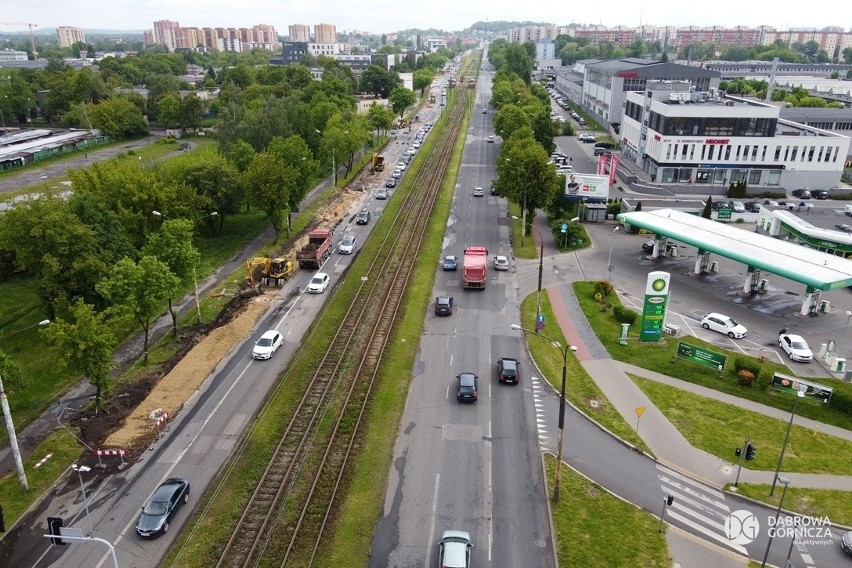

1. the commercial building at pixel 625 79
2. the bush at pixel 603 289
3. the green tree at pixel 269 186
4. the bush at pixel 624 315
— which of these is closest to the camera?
the bush at pixel 624 315

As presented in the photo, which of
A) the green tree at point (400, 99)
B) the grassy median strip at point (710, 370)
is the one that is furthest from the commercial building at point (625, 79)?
the grassy median strip at point (710, 370)

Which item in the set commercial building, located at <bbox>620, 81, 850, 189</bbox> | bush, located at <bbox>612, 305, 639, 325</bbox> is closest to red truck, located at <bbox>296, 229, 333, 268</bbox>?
bush, located at <bbox>612, 305, 639, 325</bbox>

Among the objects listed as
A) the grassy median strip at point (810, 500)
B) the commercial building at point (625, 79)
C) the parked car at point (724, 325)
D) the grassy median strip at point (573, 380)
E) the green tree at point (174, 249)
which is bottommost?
the grassy median strip at point (810, 500)

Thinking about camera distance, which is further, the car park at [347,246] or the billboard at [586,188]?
the billboard at [586,188]

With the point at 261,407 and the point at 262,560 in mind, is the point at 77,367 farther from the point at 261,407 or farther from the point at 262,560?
the point at 262,560

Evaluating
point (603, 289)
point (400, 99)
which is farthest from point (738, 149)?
point (400, 99)

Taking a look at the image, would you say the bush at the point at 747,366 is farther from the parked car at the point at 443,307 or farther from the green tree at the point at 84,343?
the green tree at the point at 84,343

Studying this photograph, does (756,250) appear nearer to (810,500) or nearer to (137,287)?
(810,500)
